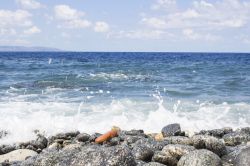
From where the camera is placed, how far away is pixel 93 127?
1170cm

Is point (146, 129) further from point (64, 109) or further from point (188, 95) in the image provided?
point (188, 95)

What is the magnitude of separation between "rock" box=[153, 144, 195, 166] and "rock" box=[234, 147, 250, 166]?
0.71m

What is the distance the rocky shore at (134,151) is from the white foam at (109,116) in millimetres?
1892

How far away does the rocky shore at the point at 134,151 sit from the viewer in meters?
5.49

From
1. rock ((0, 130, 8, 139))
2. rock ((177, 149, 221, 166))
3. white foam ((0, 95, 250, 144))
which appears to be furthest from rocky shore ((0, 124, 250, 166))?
white foam ((0, 95, 250, 144))

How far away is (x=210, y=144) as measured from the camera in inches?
281

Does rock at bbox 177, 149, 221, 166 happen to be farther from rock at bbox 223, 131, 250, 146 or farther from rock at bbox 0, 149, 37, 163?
rock at bbox 0, 149, 37, 163

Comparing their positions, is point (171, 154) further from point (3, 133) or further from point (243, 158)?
point (3, 133)

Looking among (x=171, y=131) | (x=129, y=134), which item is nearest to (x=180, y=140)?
(x=171, y=131)

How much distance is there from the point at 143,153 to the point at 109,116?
19.7 feet

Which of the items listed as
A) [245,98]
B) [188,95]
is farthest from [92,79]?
[245,98]

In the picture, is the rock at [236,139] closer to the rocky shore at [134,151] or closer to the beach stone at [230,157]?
the rocky shore at [134,151]

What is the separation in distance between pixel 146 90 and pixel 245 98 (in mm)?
4282

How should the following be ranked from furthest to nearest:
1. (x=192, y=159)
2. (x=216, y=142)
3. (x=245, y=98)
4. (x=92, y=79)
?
(x=92, y=79)
(x=245, y=98)
(x=216, y=142)
(x=192, y=159)
